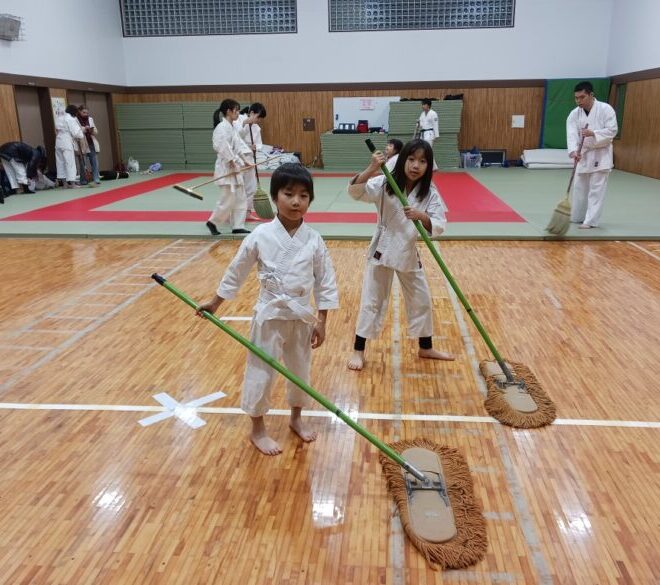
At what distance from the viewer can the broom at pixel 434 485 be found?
208 cm

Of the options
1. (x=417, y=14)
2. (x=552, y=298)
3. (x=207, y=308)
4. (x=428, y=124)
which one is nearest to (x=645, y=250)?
(x=552, y=298)

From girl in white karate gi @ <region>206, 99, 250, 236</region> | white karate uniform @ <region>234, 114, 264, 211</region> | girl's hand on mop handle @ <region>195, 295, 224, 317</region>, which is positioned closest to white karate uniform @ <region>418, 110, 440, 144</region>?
white karate uniform @ <region>234, 114, 264, 211</region>

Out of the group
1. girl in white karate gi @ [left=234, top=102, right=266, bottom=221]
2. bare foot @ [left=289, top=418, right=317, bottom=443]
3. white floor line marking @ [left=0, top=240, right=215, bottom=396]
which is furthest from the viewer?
girl in white karate gi @ [left=234, top=102, right=266, bottom=221]

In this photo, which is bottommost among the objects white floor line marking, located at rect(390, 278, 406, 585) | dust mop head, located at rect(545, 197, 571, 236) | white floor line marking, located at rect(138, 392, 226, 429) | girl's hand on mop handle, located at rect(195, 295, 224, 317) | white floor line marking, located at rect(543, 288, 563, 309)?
white floor line marking, located at rect(390, 278, 406, 585)

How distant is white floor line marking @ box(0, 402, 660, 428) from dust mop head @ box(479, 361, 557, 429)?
0.20 ft

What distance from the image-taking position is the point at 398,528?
7.36ft

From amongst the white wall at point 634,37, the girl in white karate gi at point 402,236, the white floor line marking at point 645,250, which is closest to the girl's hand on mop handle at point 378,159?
the girl in white karate gi at point 402,236

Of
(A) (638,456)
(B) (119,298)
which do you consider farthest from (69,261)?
(A) (638,456)

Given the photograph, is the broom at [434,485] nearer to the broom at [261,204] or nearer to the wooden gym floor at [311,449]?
the wooden gym floor at [311,449]

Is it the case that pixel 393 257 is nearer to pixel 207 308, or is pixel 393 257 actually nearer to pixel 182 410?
pixel 207 308

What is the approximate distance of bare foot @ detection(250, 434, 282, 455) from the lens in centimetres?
273

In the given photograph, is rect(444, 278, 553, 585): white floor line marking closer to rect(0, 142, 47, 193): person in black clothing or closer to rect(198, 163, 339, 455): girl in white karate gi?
rect(198, 163, 339, 455): girl in white karate gi

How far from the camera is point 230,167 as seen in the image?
7.39 m

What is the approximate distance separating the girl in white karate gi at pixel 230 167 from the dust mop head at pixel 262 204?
1.93ft
